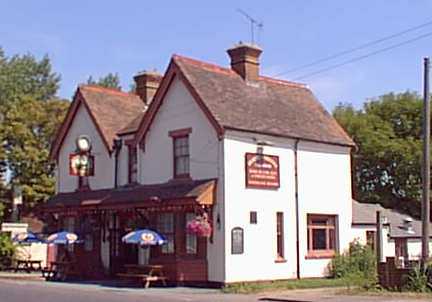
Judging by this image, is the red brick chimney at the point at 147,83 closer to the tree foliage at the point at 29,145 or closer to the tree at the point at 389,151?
the tree foliage at the point at 29,145

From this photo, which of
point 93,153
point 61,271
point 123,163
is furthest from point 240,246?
point 93,153

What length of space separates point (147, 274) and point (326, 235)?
834 cm

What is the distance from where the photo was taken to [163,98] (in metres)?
34.9

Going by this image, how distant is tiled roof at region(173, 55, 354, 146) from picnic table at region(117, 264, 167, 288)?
6.46m

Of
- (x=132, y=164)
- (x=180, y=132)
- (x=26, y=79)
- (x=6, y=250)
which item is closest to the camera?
(x=180, y=132)

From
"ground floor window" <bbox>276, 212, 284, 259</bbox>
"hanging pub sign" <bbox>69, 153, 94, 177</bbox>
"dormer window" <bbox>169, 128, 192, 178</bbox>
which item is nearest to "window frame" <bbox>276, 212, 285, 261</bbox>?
"ground floor window" <bbox>276, 212, 284, 259</bbox>

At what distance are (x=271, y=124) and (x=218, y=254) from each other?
6.11 meters

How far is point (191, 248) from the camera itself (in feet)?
108

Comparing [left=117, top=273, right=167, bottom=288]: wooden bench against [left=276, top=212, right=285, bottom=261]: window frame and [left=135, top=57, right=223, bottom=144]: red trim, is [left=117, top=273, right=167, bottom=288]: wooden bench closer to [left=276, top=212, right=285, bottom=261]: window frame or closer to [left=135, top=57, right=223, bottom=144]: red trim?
[left=276, top=212, right=285, bottom=261]: window frame

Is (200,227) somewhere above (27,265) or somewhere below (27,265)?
above

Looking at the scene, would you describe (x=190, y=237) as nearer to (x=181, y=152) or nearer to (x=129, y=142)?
(x=181, y=152)

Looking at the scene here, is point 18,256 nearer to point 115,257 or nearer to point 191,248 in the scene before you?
point 115,257

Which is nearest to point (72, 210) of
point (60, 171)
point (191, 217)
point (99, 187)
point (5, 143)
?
point (99, 187)

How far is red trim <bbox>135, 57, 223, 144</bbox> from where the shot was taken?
107ft
